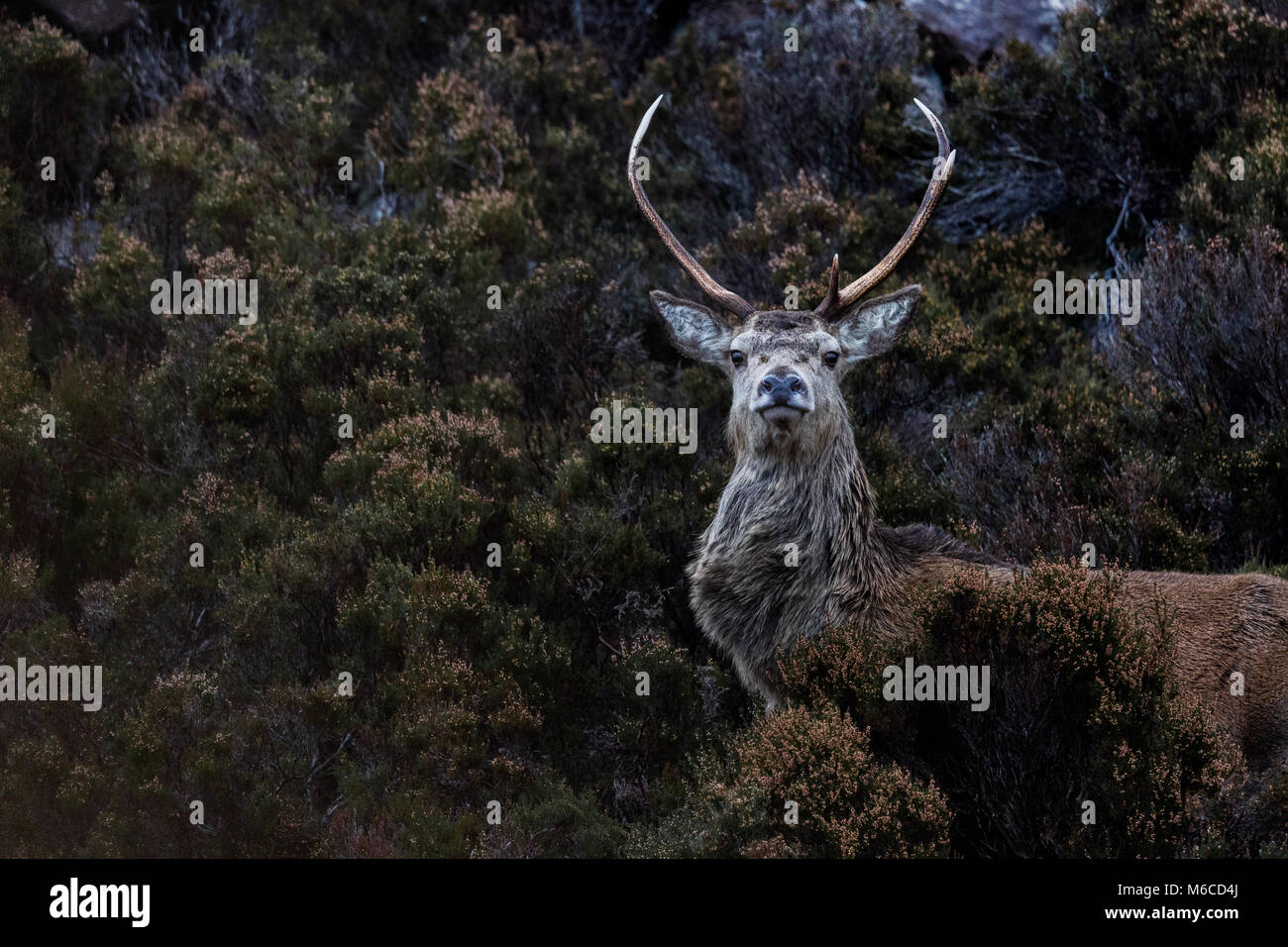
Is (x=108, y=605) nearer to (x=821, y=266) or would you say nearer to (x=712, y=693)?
(x=712, y=693)

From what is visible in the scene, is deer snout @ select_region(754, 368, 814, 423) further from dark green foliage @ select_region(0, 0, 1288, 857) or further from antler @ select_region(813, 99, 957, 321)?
dark green foliage @ select_region(0, 0, 1288, 857)

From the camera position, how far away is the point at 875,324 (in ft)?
26.0

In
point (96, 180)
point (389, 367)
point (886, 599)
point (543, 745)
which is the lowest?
point (543, 745)

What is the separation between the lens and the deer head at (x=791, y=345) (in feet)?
23.4

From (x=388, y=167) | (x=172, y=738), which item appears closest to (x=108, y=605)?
(x=172, y=738)

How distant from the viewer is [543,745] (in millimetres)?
8320

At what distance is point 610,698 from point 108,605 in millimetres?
3213

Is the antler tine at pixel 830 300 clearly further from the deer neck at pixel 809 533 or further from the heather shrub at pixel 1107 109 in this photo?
the heather shrub at pixel 1107 109

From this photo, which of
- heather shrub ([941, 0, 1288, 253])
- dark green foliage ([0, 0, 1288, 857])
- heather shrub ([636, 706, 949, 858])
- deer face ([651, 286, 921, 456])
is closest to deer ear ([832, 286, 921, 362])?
deer face ([651, 286, 921, 456])

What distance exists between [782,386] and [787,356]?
46 centimetres

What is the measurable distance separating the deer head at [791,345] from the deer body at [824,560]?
11 mm

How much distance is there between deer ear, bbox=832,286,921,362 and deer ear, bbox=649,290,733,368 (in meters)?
0.64

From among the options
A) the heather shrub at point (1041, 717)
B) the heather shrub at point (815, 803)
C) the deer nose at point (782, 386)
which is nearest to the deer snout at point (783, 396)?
the deer nose at point (782, 386)

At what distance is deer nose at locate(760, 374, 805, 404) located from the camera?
22.6ft
